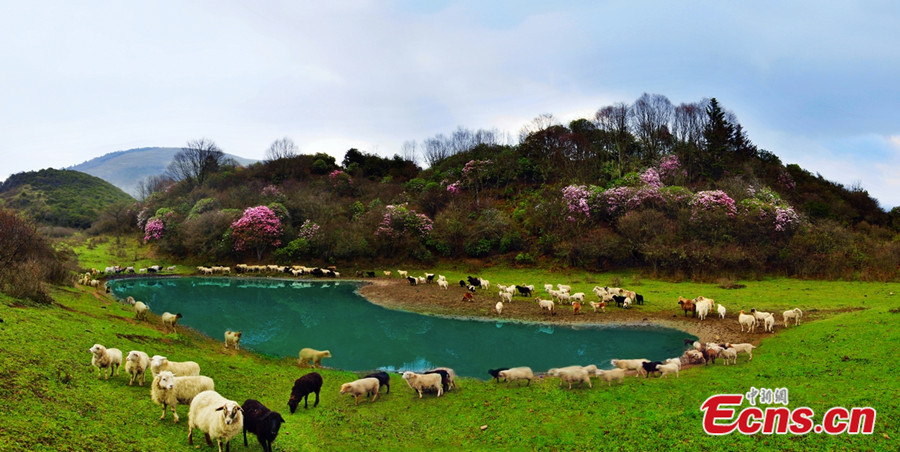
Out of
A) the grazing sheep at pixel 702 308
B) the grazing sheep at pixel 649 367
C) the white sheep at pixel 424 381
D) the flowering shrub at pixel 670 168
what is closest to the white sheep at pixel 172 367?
the white sheep at pixel 424 381

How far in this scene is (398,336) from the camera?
21656mm

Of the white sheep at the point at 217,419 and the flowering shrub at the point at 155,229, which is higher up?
the flowering shrub at the point at 155,229

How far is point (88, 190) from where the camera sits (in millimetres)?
96750

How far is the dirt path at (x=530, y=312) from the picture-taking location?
19344 mm

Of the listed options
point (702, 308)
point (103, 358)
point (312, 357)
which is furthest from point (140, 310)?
point (702, 308)

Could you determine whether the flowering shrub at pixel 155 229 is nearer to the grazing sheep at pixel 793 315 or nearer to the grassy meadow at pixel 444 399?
the grassy meadow at pixel 444 399

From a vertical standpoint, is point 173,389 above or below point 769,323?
above

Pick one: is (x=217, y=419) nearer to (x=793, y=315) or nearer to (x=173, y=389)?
(x=173, y=389)

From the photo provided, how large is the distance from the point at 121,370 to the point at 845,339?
2330 cm

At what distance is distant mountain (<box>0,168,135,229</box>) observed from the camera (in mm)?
76000

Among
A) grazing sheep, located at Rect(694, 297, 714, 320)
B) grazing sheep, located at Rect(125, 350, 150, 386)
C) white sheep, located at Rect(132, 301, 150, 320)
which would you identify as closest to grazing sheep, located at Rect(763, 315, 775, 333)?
grazing sheep, located at Rect(694, 297, 714, 320)

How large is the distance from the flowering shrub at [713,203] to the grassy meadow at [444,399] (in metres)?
20.3

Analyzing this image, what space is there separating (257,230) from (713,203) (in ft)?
161

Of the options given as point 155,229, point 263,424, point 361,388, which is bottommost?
point 361,388
